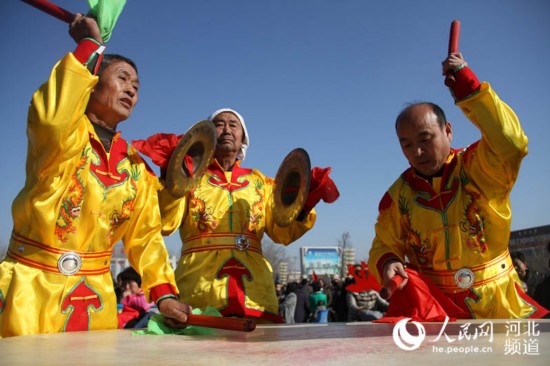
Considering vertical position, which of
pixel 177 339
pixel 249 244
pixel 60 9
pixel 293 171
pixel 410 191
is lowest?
pixel 177 339

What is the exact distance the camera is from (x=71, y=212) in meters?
2.46

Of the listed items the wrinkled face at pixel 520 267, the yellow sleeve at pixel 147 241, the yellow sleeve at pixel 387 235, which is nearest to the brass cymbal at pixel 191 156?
the yellow sleeve at pixel 147 241

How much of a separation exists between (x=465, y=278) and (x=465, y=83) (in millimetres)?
1191

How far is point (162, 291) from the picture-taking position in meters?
2.56

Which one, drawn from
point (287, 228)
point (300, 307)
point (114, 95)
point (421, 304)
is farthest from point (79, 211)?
point (300, 307)

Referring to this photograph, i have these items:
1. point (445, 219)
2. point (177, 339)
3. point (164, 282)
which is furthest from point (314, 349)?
point (445, 219)

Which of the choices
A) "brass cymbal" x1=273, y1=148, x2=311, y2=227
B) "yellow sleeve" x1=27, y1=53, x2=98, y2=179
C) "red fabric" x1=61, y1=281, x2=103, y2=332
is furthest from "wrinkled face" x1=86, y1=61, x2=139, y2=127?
"brass cymbal" x1=273, y1=148, x2=311, y2=227

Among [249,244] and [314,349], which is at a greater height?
[249,244]

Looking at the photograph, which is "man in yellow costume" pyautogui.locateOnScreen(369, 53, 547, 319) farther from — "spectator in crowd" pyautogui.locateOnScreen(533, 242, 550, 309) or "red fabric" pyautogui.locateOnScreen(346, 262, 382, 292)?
"spectator in crowd" pyautogui.locateOnScreen(533, 242, 550, 309)

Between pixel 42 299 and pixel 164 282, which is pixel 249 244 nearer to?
pixel 164 282

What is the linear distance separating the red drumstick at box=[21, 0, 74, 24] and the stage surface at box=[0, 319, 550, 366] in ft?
5.38

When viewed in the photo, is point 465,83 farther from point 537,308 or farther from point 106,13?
point 106,13

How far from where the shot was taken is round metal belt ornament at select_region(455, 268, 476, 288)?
9.29 feet

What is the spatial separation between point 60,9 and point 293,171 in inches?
77.8
